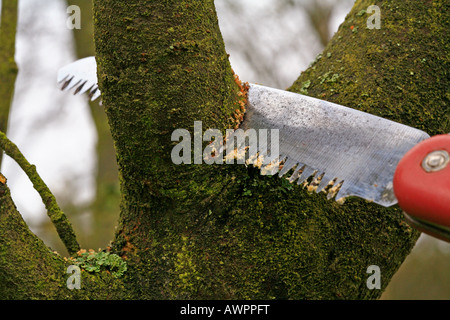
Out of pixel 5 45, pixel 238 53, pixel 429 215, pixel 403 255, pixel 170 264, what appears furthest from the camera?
pixel 238 53

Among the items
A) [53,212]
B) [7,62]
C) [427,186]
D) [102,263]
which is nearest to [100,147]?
[7,62]

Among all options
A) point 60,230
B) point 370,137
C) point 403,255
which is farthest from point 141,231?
point 403,255

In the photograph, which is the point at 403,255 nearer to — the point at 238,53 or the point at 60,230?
the point at 60,230

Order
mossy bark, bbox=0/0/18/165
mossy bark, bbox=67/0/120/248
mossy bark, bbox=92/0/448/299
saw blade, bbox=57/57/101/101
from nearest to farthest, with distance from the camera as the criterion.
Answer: mossy bark, bbox=92/0/448/299 < saw blade, bbox=57/57/101/101 < mossy bark, bbox=0/0/18/165 < mossy bark, bbox=67/0/120/248

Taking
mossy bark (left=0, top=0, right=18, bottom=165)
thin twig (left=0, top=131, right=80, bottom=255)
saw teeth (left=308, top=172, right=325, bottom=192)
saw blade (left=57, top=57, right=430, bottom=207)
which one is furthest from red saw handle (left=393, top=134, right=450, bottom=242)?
mossy bark (left=0, top=0, right=18, bottom=165)

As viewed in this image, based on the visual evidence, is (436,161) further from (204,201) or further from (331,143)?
(204,201)

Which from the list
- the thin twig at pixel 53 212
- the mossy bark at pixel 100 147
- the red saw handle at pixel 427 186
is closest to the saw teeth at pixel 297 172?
the red saw handle at pixel 427 186

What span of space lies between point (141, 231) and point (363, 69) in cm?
100

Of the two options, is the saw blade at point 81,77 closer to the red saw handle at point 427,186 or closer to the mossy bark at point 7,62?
the mossy bark at point 7,62

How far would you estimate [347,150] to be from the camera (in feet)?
5.39

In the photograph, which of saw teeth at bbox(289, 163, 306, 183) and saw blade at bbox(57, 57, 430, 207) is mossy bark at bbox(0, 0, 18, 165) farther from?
saw teeth at bbox(289, 163, 306, 183)

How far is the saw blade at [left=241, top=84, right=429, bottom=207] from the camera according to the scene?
5.16ft

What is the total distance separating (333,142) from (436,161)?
0.37 metres

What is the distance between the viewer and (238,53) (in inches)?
277
